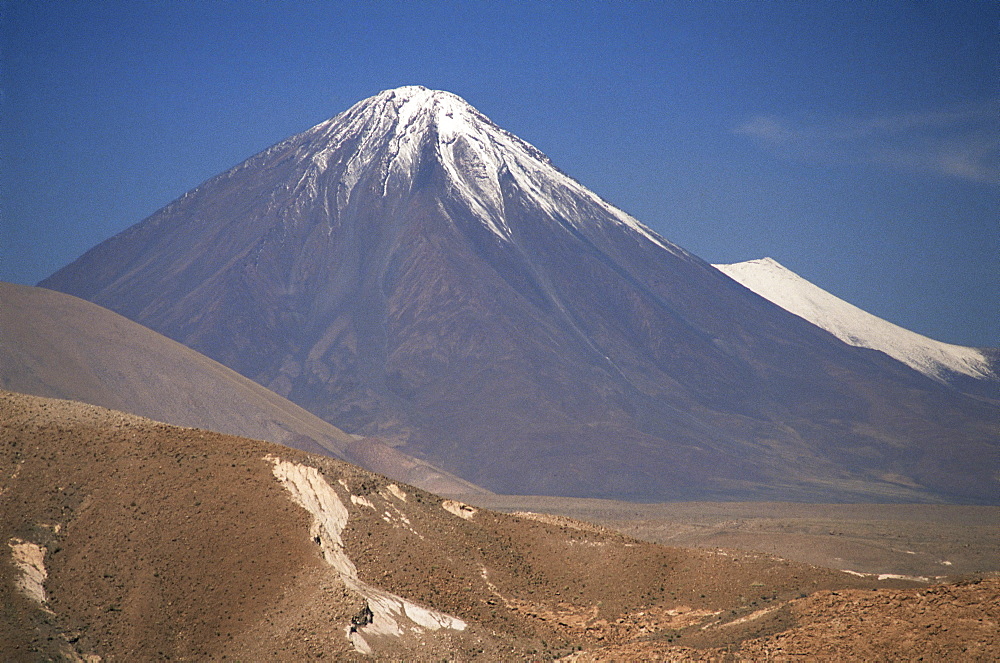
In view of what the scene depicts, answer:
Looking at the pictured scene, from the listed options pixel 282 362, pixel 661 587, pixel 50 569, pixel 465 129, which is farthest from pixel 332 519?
pixel 465 129

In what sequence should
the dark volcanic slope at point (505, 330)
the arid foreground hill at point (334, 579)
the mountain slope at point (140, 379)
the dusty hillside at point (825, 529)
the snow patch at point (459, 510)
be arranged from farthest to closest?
1. the dark volcanic slope at point (505, 330)
2. the mountain slope at point (140, 379)
3. the dusty hillside at point (825, 529)
4. the snow patch at point (459, 510)
5. the arid foreground hill at point (334, 579)

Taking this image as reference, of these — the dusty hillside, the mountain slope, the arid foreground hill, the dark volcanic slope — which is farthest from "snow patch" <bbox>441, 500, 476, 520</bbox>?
the dark volcanic slope

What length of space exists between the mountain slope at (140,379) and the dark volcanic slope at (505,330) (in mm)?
18884

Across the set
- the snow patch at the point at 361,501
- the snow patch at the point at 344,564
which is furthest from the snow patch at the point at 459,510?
the snow patch at the point at 361,501

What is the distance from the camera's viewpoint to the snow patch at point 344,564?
72.4ft

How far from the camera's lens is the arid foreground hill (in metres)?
20.7

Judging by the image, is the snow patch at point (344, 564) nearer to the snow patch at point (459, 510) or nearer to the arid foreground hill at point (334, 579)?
the arid foreground hill at point (334, 579)

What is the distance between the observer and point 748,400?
429ft

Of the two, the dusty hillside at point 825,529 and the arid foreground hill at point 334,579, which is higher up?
the arid foreground hill at point 334,579

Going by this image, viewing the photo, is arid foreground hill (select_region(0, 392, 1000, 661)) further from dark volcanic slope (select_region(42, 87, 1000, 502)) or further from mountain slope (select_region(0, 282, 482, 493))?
dark volcanic slope (select_region(42, 87, 1000, 502))

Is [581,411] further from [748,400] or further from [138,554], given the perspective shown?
[138,554]

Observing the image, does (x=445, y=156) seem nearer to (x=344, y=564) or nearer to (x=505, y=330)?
(x=505, y=330)

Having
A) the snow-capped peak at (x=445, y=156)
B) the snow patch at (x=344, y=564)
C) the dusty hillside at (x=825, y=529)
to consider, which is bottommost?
the dusty hillside at (x=825, y=529)

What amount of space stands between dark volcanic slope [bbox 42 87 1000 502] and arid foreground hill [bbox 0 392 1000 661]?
71.1 m
